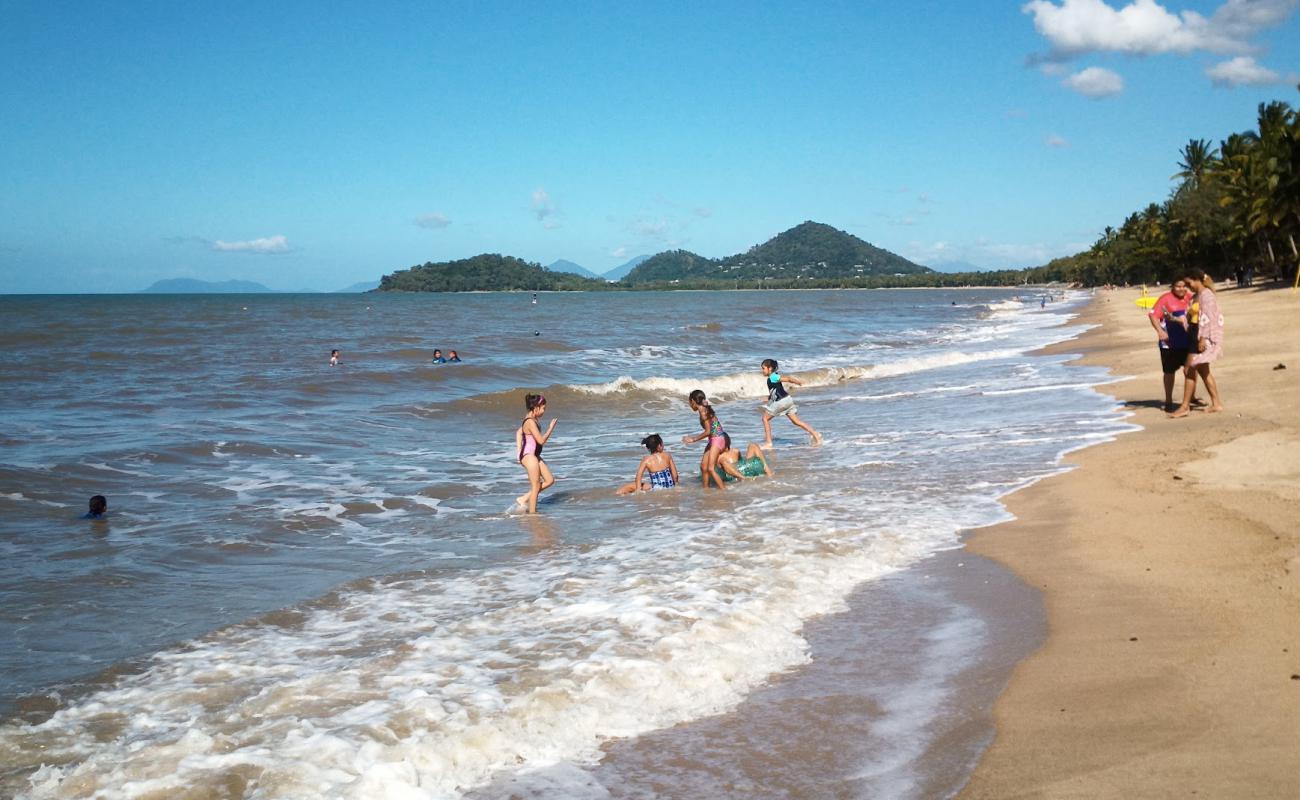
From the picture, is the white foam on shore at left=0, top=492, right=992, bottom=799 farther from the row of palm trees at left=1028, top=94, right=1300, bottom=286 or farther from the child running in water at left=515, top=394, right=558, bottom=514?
the row of palm trees at left=1028, top=94, right=1300, bottom=286

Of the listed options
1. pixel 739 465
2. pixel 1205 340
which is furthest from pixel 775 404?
pixel 1205 340

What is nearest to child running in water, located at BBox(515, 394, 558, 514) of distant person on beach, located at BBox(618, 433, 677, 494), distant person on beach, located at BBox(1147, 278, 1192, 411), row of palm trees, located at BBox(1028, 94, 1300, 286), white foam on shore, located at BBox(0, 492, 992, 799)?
distant person on beach, located at BBox(618, 433, 677, 494)

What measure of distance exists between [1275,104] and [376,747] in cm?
6831

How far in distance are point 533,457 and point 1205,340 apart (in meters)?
9.14

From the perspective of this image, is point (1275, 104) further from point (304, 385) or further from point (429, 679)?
point (429, 679)

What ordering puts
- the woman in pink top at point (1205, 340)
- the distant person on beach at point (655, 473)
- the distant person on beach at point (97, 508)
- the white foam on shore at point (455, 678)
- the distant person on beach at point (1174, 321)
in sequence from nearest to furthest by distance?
the white foam on shore at point (455, 678) → the distant person on beach at point (97, 508) → the distant person on beach at point (655, 473) → the woman in pink top at point (1205, 340) → the distant person on beach at point (1174, 321)

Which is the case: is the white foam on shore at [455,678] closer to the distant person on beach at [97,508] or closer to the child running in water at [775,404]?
the distant person on beach at [97,508]

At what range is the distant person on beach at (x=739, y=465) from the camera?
12039 millimetres

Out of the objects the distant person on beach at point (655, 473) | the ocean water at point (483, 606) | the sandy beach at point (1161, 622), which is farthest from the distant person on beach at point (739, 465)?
the sandy beach at point (1161, 622)

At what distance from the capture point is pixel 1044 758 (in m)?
4.05

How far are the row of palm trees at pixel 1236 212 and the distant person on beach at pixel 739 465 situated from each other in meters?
45.3

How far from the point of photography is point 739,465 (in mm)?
12289

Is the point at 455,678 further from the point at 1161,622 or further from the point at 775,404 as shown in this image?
the point at 775,404

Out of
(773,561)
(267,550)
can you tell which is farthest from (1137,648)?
(267,550)
